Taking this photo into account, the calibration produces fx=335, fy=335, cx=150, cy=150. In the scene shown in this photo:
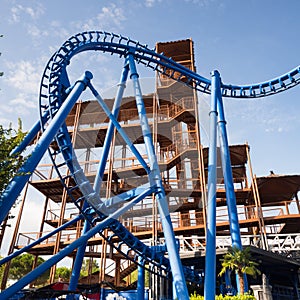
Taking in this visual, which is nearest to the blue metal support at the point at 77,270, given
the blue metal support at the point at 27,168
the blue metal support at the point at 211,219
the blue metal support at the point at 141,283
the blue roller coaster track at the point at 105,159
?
the blue roller coaster track at the point at 105,159

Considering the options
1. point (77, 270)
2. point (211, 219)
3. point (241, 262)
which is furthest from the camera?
point (77, 270)

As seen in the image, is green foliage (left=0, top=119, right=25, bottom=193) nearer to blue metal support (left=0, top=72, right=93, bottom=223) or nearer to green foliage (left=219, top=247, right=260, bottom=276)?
blue metal support (left=0, top=72, right=93, bottom=223)

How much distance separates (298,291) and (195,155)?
9282 mm

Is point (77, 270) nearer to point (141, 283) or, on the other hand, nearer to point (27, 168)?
point (141, 283)

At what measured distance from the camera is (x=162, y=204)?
423 inches

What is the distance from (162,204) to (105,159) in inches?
124

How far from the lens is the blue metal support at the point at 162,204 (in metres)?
9.10

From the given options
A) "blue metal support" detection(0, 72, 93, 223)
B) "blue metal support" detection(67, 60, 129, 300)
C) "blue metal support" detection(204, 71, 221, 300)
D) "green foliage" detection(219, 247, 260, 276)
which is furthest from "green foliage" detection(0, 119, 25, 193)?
"green foliage" detection(219, 247, 260, 276)

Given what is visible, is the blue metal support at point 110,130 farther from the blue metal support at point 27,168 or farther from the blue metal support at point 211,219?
the blue metal support at point 211,219

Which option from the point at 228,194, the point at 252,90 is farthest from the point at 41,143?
the point at 252,90

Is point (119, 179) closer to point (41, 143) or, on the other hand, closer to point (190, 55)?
Answer: point (190, 55)

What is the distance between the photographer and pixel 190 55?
2377 cm

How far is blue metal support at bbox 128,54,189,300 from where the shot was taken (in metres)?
9.10

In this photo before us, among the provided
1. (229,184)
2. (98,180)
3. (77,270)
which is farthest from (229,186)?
(77,270)
